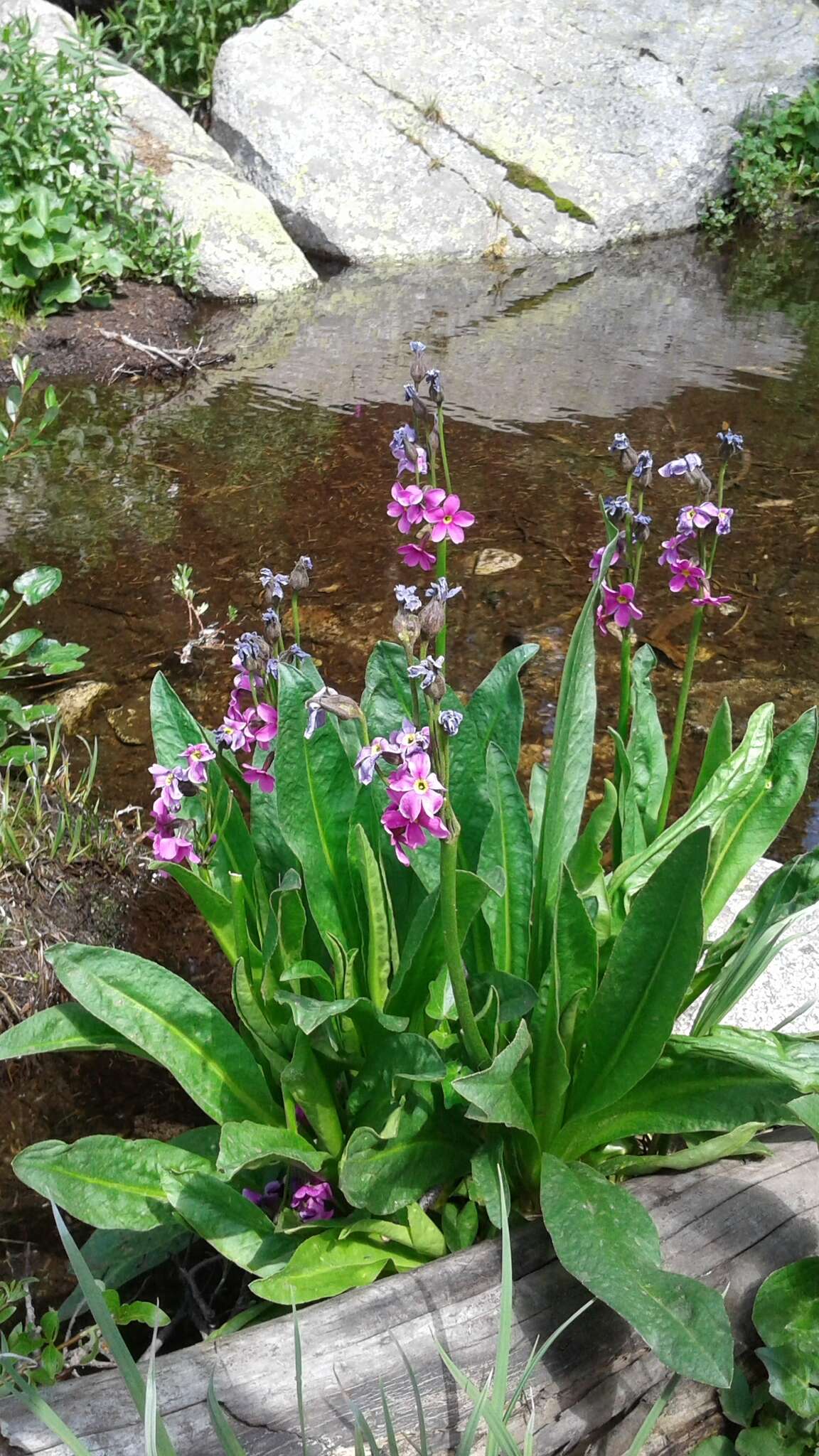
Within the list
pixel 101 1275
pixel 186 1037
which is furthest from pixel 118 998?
pixel 101 1275

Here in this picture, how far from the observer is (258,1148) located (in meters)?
1.68

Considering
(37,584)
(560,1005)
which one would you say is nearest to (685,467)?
(560,1005)

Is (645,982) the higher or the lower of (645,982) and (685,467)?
the lower

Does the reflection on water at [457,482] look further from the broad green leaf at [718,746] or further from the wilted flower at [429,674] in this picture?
the wilted flower at [429,674]

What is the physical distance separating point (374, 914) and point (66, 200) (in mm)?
5822

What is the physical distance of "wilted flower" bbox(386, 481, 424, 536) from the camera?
5.73 feet

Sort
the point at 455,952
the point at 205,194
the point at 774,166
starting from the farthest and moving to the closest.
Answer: the point at 774,166, the point at 205,194, the point at 455,952

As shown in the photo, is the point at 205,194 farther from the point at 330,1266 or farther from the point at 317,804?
the point at 330,1266

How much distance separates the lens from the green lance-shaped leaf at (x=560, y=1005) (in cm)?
170

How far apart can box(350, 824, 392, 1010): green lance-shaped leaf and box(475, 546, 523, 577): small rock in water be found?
2526 millimetres

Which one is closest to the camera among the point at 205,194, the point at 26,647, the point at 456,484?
the point at 26,647

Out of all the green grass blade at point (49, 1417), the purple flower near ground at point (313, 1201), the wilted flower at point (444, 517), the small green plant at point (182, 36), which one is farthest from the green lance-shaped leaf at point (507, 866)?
the small green plant at point (182, 36)

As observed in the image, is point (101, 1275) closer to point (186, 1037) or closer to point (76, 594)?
point (186, 1037)

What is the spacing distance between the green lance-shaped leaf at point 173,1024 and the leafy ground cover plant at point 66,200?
17.5 feet
